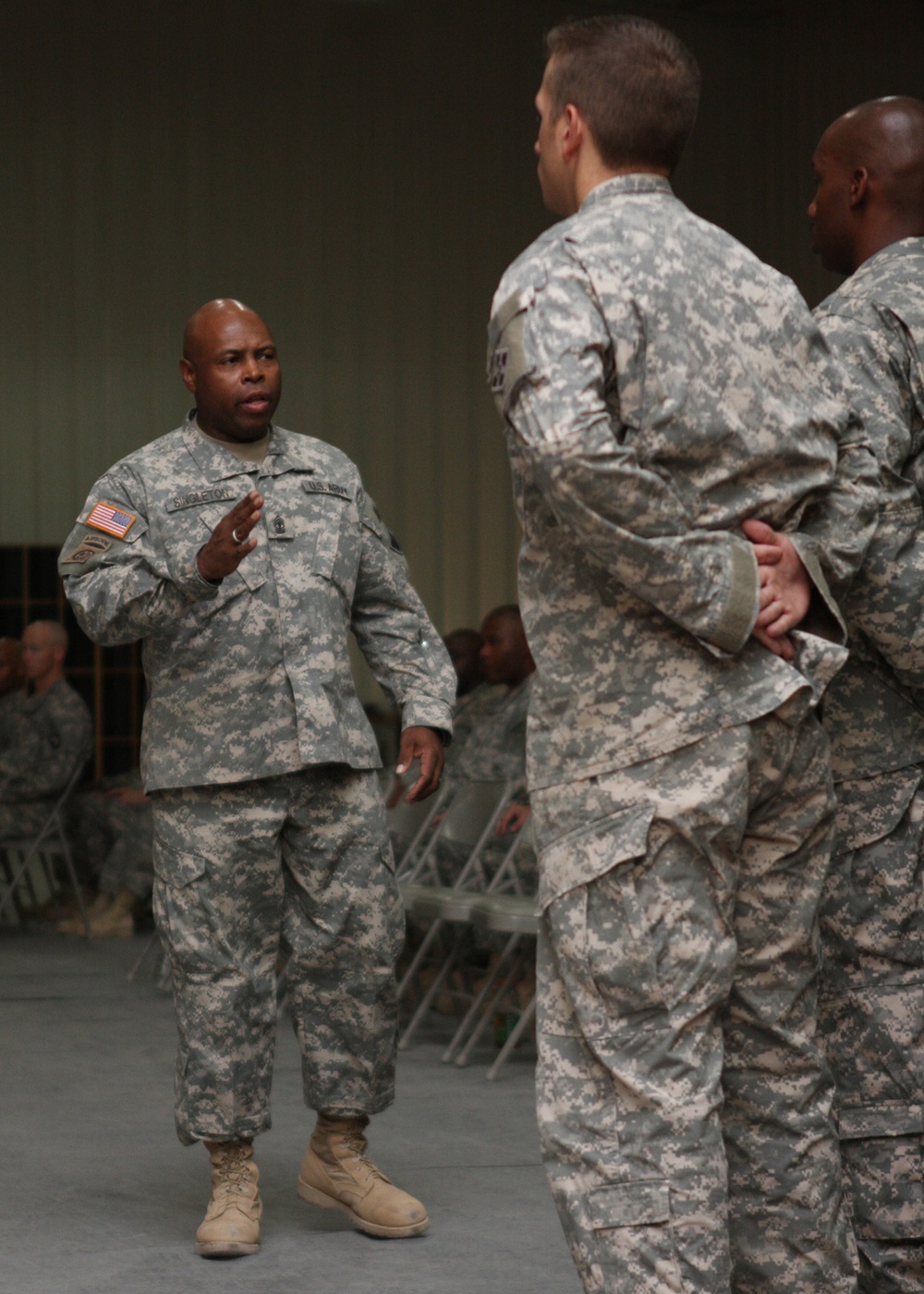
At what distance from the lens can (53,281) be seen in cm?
1093

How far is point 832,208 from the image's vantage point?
109 inches

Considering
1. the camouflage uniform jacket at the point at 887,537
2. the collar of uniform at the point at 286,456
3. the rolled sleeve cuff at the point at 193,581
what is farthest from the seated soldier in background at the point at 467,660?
the camouflage uniform jacket at the point at 887,537

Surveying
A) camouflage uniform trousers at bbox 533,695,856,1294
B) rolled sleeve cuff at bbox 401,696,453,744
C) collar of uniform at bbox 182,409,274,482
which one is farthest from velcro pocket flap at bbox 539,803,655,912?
collar of uniform at bbox 182,409,274,482

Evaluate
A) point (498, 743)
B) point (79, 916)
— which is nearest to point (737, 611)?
point (498, 743)

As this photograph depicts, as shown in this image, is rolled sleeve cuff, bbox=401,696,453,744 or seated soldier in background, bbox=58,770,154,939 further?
seated soldier in background, bbox=58,770,154,939

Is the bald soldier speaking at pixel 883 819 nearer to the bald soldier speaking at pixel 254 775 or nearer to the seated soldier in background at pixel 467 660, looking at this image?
the bald soldier speaking at pixel 254 775

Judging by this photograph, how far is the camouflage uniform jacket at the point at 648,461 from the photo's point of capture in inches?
79.8

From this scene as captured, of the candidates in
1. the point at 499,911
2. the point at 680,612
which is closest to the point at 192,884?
the point at 680,612

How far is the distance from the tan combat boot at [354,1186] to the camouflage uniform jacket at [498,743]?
3.34 metres

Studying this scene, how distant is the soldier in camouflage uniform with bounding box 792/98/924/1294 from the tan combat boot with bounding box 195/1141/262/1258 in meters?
1.29

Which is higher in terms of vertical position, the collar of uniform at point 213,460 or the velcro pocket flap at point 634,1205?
the collar of uniform at point 213,460

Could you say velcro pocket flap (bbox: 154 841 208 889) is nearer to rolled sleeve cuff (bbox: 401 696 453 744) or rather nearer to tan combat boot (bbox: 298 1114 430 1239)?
rolled sleeve cuff (bbox: 401 696 453 744)

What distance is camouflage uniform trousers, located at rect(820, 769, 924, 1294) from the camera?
257cm

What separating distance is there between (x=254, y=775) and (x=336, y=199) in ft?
28.8
